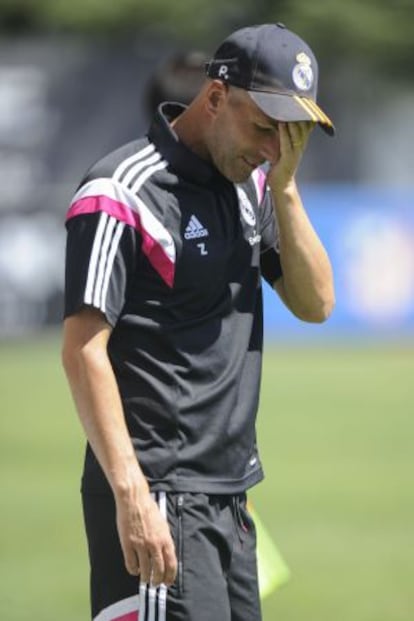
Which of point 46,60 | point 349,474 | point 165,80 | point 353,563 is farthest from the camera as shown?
point 46,60

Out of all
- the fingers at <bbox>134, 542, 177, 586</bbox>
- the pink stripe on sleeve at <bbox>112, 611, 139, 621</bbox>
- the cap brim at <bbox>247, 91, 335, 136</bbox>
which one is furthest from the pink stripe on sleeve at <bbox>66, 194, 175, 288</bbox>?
the pink stripe on sleeve at <bbox>112, 611, 139, 621</bbox>

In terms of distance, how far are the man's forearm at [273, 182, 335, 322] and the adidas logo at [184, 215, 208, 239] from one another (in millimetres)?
248

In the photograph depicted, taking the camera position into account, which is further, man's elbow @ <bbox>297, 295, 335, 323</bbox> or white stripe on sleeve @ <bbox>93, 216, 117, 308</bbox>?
man's elbow @ <bbox>297, 295, 335, 323</bbox>

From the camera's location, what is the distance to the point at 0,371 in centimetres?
1925

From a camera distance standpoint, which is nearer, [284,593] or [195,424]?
[195,424]

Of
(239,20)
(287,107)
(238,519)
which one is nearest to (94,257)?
(287,107)

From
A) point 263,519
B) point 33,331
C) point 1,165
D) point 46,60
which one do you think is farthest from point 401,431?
point 46,60

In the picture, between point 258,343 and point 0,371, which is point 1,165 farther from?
point 258,343

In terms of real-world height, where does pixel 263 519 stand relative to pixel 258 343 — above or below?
below

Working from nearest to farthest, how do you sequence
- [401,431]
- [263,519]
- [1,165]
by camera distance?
[263,519]
[401,431]
[1,165]

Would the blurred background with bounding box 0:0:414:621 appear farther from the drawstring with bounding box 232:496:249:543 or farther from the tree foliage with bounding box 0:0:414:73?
the drawstring with bounding box 232:496:249:543

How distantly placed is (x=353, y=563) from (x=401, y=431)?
5.38 m

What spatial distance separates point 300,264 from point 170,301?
49 cm

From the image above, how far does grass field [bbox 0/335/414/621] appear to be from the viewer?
8.52 metres
